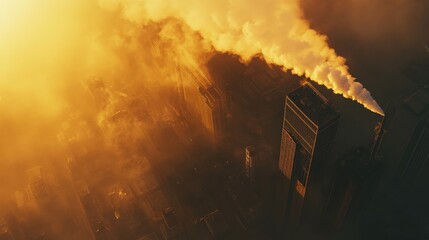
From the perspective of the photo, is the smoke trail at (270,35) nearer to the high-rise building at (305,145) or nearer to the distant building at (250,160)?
the high-rise building at (305,145)

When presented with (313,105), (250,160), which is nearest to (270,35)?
(313,105)

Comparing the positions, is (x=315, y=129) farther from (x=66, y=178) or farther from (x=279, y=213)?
(x=66, y=178)

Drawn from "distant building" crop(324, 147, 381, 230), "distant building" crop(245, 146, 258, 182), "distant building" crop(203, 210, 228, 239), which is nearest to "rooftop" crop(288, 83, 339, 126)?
"distant building" crop(324, 147, 381, 230)

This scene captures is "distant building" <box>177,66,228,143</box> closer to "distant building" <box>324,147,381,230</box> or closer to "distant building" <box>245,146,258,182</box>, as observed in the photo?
"distant building" <box>245,146,258,182</box>

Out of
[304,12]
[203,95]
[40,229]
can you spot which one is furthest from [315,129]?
[40,229]

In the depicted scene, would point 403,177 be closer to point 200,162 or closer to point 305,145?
point 305,145
